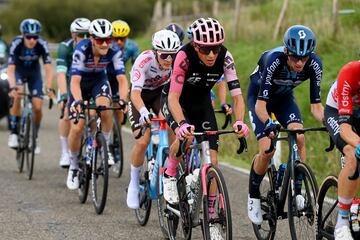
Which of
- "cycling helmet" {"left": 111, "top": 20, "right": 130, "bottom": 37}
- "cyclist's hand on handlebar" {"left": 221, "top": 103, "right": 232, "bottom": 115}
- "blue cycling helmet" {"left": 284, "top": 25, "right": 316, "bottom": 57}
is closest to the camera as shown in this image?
"blue cycling helmet" {"left": 284, "top": 25, "right": 316, "bottom": 57}

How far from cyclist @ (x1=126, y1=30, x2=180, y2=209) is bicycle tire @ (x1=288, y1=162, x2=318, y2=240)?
5.40 ft

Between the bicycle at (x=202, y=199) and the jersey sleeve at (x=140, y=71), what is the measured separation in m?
1.25

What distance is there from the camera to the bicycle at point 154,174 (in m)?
9.23

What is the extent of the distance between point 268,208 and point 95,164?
2695 millimetres

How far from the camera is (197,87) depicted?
28.6ft

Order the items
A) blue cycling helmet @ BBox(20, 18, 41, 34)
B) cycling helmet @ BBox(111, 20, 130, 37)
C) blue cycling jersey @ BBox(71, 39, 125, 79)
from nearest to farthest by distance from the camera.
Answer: blue cycling jersey @ BBox(71, 39, 125, 79) < cycling helmet @ BBox(111, 20, 130, 37) < blue cycling helmet @ BBox(20, 18, 41, 34)

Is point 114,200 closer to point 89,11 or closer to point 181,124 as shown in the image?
point 181,124

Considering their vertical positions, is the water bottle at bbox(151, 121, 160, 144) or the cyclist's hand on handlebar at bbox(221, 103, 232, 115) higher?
the cyclist's hand on handlebar at bbox(221, 103, 232, 115)

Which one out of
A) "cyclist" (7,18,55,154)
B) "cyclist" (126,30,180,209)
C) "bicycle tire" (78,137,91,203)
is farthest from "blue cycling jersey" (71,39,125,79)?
"cyclist" (7,18,55,154)

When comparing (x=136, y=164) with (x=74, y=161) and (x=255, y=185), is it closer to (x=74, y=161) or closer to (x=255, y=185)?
(x=255, y=185)

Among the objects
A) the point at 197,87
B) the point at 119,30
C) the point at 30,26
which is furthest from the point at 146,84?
the point at 30,26

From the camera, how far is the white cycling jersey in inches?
385

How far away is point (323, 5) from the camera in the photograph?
2411 centimetres

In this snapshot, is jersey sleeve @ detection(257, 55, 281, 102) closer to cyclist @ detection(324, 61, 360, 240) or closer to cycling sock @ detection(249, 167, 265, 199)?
cycling sock @ detection(249, 167, 265, 199)
